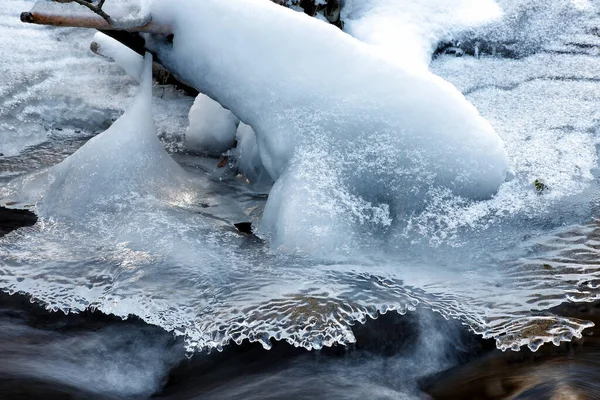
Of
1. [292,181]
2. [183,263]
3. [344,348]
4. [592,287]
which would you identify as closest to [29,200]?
[183,263]

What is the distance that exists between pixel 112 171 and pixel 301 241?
108 cm

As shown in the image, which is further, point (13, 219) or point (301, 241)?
point (13, 219)

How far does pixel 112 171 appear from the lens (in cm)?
363

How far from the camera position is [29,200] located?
3801 millimetres

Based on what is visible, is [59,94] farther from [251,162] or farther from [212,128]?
[251,162]

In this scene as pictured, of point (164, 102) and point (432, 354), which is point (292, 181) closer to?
point (432, 354)

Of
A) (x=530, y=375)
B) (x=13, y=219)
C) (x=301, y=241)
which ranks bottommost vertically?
(x=530, y=375)

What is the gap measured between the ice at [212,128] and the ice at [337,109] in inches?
38.4

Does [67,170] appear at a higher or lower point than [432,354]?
higher

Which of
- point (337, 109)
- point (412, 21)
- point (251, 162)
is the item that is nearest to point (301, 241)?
point (337, 109)

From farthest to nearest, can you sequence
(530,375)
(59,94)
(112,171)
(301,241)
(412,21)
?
1. (412,21)
2. (59,94)
3. (112,171)
4. (301,241)
5. (530,375)

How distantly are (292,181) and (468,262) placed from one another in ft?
2.83

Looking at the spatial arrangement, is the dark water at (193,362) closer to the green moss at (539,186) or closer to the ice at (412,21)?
the green moss at (539,186)

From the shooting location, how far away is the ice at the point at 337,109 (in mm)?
3355
